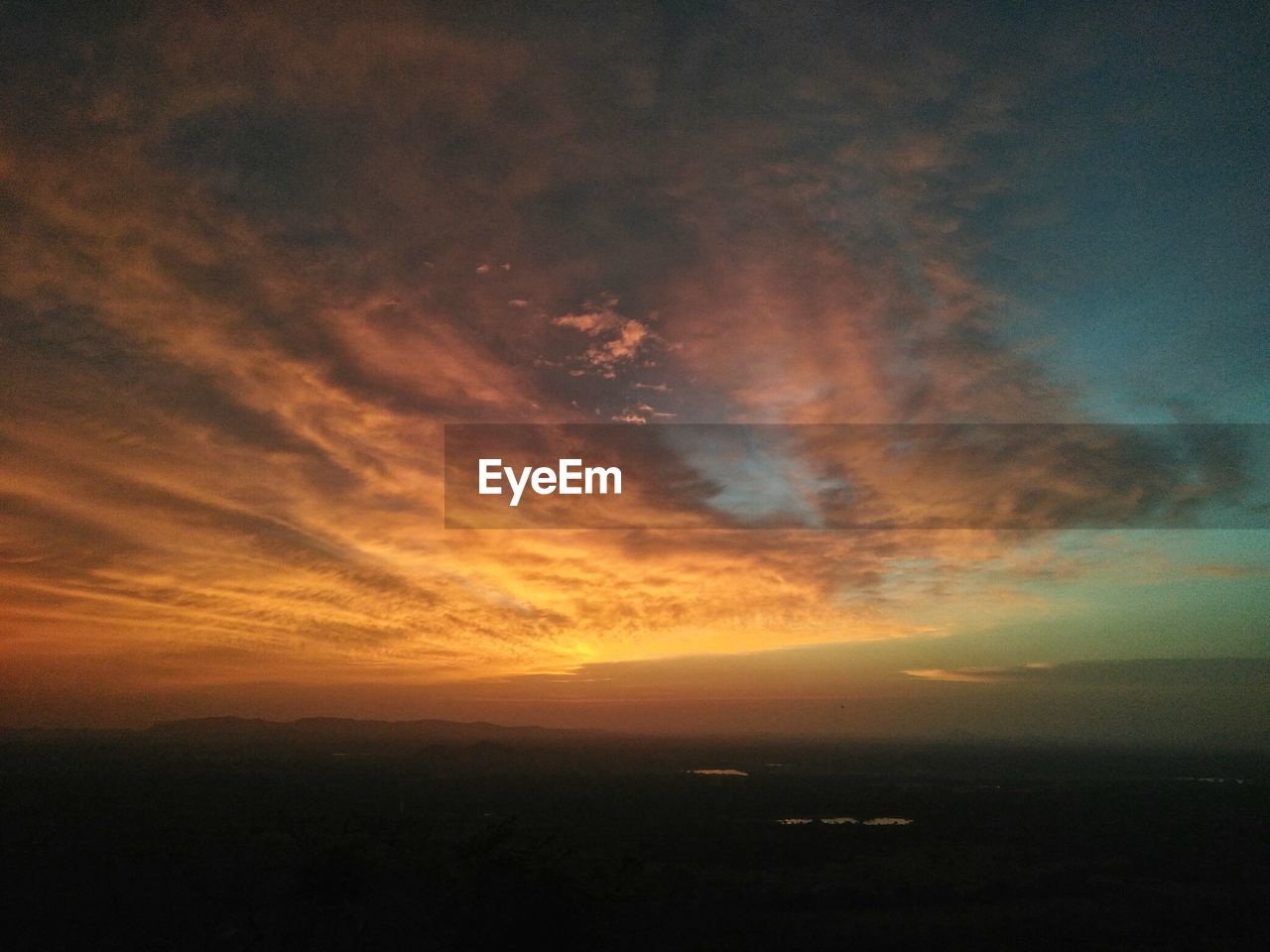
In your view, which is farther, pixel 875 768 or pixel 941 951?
pixel 875 768

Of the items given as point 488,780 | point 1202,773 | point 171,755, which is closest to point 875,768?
point 1202,773

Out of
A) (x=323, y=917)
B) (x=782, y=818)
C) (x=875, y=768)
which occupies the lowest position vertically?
(x=875, y=768)

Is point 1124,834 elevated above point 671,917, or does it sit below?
below

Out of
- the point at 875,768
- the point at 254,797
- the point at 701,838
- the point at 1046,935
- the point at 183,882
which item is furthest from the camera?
the point at 875,768

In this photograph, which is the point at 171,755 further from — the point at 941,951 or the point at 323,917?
the point at 941,951

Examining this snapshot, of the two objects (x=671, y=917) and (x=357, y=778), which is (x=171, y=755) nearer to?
(x=357, y=778)

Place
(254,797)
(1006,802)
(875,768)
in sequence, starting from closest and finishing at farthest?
1. (254,797)
2. (1006,802)
3. (875,768)
